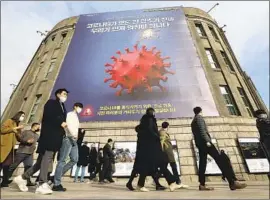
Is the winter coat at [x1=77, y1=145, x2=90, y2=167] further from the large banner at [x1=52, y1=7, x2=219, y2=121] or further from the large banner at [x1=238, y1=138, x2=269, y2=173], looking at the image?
the large banner at [x1=238, y1=138, x2=269, y2=173]

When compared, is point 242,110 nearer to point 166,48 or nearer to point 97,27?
point 166,48

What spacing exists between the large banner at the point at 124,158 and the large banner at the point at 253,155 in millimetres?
3546

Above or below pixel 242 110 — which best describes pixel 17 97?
above

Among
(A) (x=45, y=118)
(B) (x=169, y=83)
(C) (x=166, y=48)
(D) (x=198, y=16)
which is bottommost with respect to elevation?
(A) (x=45, y=118)

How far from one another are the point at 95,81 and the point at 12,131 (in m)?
9.37

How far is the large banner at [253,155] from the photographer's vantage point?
12117 mm

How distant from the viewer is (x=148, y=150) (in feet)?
17.7

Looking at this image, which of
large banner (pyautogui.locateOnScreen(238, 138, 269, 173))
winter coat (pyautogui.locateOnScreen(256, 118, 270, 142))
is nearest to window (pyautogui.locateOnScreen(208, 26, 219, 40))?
large banner (pyautogui.locateOnScreen(238, 138, 269, 173))

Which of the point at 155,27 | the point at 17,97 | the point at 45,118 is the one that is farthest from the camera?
the point at 17,97

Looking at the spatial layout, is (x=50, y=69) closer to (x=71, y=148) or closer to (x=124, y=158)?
(x=124, y=158)

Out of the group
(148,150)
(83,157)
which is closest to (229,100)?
(83,157)

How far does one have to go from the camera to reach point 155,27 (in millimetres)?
17641

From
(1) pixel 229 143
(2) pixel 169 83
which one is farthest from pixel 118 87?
(1) pixel 229 143

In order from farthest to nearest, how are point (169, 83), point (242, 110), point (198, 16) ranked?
point (198, 16) < point (242, 110) < point (169, 83)
